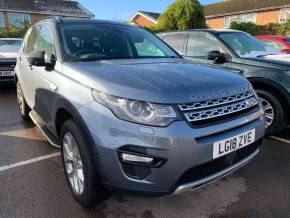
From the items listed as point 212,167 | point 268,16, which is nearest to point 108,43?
point 212,167

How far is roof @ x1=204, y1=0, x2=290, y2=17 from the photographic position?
87.4 ft

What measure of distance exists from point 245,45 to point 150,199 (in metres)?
3.52

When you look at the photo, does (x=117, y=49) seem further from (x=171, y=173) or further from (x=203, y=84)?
(x=171, y=173)

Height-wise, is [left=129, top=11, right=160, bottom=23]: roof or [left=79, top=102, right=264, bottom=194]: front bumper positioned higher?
[left=129, top=11, right=160, bottom=23]: roof

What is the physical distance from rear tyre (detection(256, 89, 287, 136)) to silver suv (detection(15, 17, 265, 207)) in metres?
1.59

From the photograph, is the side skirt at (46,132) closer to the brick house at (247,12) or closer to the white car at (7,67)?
the white car at (7,67)

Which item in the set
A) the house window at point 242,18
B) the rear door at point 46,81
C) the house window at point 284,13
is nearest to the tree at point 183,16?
the house window at point 242,18

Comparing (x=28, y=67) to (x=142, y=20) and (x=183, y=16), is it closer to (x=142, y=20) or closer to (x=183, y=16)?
(x=183, y=16)

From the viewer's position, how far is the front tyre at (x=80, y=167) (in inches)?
90.4

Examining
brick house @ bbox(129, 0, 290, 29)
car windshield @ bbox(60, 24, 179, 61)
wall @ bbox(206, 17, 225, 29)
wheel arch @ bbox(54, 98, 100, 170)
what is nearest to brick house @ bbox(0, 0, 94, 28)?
wall @ bbox(206, 17, 225, 29)

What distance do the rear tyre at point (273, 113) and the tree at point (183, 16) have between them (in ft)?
44.8

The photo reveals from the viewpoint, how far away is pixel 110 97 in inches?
87.2

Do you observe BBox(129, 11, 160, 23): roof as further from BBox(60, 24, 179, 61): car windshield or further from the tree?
BBox(60, 24, 179, 61): car windshield

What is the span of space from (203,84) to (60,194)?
174 centimetres
